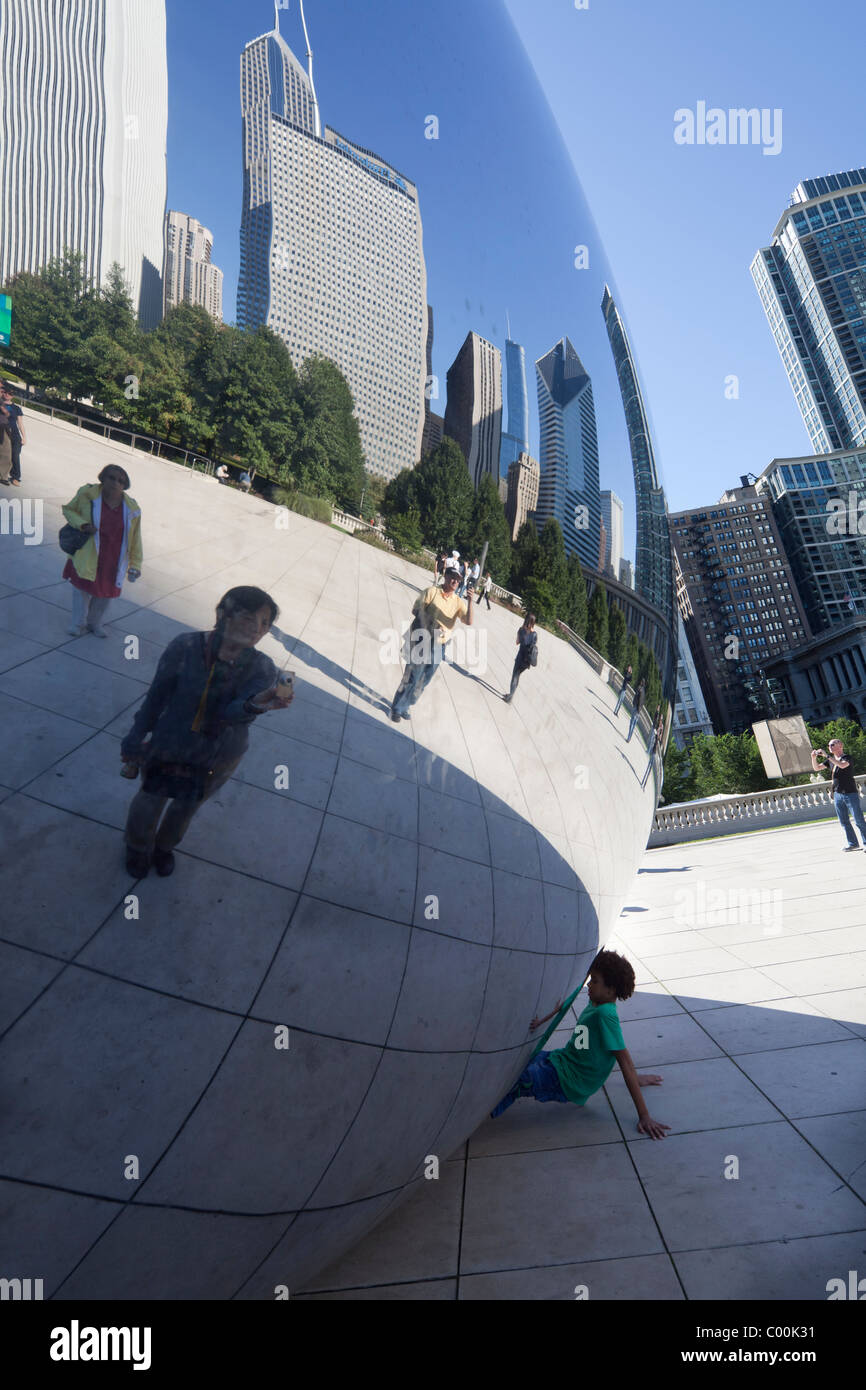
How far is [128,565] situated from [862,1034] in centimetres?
554

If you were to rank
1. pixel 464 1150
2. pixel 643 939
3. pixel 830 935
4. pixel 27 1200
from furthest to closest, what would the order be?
1. pixel 643 939
2. pixel 830 935
3. pixel 464 1150
4. pixel 27 1200

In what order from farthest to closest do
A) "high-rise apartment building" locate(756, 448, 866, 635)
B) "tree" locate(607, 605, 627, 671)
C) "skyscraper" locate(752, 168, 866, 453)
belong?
1. "skyscraper" locate(752, 168, 866, 453)
2. "high-rise apartment building" locate(756, 448, 866, 635)
3. "tree" locate(607, 605, 627, 671)

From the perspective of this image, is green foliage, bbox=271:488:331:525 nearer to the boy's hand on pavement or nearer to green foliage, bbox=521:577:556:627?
green foliage, bbox=521:577:556:627

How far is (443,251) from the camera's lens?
1906 millimetres

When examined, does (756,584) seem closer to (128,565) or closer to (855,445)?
(855,445)

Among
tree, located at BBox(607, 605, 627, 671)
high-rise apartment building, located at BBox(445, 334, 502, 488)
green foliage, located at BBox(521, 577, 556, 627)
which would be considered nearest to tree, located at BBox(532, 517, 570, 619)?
green foliage, located at BBox(521, 577, 556, 627)

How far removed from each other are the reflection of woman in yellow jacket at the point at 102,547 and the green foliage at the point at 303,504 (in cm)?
29

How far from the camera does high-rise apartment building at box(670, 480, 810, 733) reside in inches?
5443

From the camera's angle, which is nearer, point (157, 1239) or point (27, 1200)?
point (27, 1200)

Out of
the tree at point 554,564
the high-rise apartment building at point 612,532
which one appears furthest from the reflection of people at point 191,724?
the high-rise apartment building at point 612,532

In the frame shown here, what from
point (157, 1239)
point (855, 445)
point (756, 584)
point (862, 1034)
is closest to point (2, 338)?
point (157, 1239)

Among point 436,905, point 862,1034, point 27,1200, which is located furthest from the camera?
point 862,1034

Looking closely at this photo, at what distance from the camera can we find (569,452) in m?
2.34

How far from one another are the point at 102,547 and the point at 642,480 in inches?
92.7
